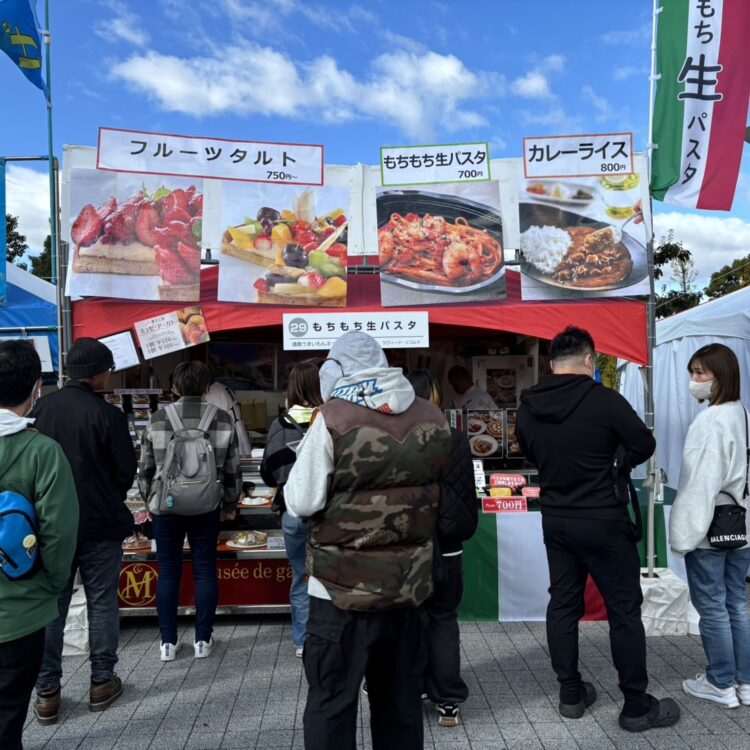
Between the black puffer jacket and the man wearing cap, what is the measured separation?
5.22ft

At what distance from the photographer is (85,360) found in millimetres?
3266

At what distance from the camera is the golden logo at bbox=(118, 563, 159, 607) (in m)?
4.44

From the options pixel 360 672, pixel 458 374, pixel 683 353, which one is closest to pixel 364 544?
pixel 360 672

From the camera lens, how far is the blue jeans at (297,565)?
11.9 ft

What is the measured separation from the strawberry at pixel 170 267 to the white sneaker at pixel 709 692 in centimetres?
375

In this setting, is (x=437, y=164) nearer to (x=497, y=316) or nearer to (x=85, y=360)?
(x=497, y=316)

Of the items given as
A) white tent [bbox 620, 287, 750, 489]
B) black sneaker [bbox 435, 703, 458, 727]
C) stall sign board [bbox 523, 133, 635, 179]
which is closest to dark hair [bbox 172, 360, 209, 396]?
black sneaker [bbox 435, 703, 458, 727]

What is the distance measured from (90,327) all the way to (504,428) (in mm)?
3064

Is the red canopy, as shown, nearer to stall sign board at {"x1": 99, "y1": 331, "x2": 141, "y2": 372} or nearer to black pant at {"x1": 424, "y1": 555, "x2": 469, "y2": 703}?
stall sign board at {"x1": 99, "y1": 331, "x2": 141, "y2": 372}

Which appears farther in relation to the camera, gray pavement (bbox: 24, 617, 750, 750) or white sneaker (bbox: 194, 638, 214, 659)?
white sneaker (bbox: 194, 638, 214, 659)

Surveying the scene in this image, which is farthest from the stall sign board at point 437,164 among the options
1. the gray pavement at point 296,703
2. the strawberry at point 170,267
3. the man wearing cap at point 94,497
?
the gray pavement at point 296,703

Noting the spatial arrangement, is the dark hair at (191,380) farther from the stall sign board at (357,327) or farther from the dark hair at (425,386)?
the dark hair at (425,386)

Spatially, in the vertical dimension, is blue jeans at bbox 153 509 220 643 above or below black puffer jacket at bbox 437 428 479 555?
below

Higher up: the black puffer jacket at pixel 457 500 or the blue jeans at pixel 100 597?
the black puffer jacket at pixel 457 500
